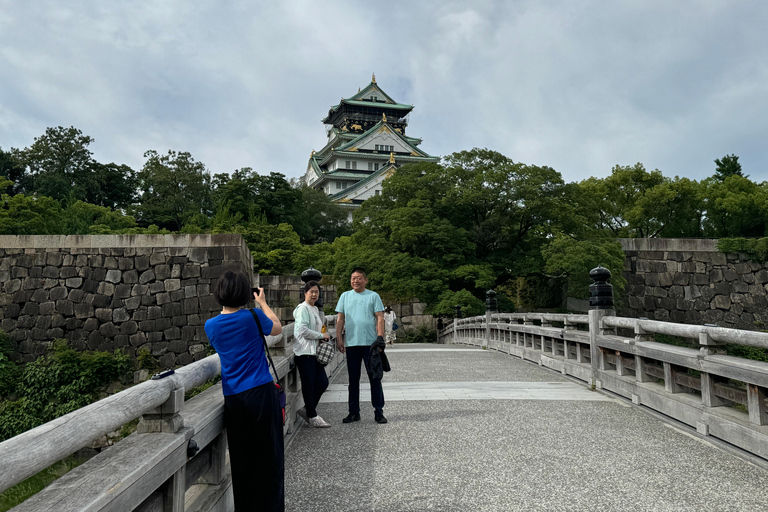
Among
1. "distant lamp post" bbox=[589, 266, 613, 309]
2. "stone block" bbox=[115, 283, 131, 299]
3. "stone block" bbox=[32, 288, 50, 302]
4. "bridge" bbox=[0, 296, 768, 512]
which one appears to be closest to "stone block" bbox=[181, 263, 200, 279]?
"stone block" bbox=[115, 283, 131, 299]

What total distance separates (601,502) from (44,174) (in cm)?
3764

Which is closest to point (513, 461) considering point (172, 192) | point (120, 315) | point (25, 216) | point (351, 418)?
point (351, 418)

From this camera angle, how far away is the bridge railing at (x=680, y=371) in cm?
403

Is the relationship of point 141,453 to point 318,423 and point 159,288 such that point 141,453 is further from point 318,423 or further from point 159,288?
point 159,288

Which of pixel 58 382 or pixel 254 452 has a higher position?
pixel 254 452

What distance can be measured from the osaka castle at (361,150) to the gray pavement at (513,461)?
130 feet

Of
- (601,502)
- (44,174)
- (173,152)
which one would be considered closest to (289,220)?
(173,152)

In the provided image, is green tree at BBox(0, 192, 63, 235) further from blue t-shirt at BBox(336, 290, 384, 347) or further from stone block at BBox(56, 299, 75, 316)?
blue t-shirt at BBox(336, 290, 384, 347)

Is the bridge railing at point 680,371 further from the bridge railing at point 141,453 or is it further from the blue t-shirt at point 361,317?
the bridge railing at point 141,453

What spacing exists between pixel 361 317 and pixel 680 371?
10.3 feet

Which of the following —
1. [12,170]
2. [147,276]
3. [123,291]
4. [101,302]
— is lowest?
[101,302]

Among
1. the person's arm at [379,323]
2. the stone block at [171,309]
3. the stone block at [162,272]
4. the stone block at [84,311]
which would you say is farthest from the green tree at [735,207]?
the stone block at [84,311]

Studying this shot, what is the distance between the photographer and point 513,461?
4.14 meters

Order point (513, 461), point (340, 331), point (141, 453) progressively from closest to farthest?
point (141, 453) → point (513, 461) → point (340, 331)
